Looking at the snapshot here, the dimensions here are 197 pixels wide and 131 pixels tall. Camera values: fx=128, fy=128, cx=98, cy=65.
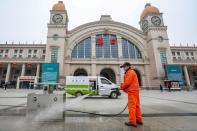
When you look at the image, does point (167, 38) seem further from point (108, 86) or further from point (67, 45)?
point (108, 86)

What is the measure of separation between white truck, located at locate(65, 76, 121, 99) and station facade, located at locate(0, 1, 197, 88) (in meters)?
20.9

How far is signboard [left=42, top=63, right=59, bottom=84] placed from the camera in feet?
104

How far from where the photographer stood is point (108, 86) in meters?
13.4

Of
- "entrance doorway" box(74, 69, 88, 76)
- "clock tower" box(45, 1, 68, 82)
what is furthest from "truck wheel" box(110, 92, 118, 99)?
"entrance doorway" box(74, 69, 88, 76)

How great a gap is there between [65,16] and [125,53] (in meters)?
21.8

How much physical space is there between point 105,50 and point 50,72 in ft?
56.0

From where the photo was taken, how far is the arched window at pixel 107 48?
126 feet

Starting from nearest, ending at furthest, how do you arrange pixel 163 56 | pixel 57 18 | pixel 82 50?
pixel 163 56, pixel 82 50, pixel 57 18

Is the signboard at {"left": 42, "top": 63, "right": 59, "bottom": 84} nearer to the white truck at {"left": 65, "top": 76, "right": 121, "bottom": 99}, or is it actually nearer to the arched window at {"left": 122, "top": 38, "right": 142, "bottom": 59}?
the white truck at {"left": 65, "top": 76, "right": 121, "bottom": 99}

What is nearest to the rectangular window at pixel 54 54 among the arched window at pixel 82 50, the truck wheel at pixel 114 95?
the arched window at pixel 82 50

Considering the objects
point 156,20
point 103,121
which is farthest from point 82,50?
point 103,121

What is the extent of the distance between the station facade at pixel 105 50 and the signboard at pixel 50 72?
1756 millimetres

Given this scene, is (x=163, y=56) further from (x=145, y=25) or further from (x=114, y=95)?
(x=114, y=95)

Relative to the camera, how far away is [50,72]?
32.2 metres
